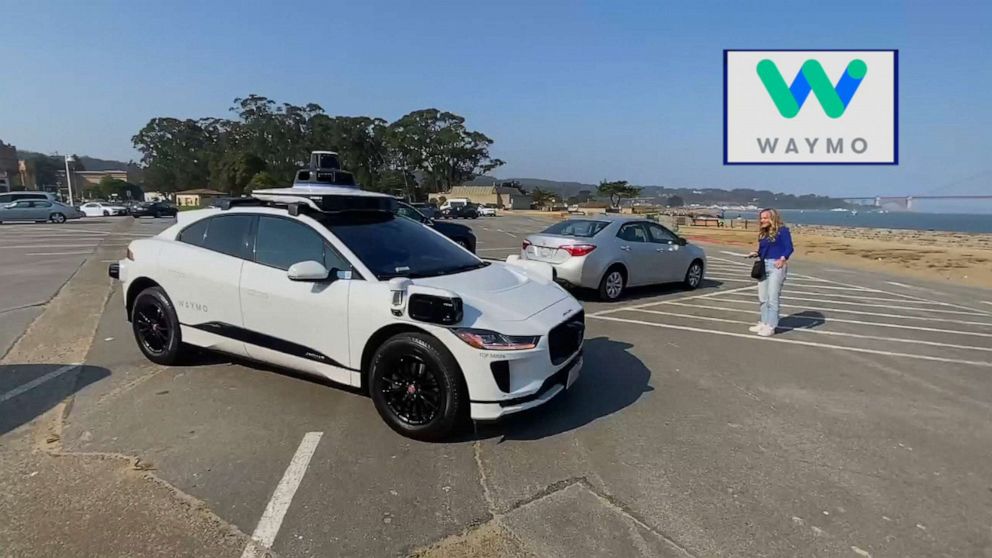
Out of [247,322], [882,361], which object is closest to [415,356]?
[247,322]

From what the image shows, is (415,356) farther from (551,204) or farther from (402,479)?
(551,204)

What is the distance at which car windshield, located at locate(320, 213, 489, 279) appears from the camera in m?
4.23

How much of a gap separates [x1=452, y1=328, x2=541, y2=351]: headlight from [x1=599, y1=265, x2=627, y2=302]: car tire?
565 centimetres

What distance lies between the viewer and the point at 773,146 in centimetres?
1956

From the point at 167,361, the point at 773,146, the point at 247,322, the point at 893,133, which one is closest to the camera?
the point at 247,322

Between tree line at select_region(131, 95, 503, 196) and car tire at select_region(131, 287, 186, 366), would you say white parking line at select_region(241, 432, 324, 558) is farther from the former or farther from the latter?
tree line at select_region(131, 95, 503, 196)

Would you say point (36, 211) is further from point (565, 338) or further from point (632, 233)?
point (565, 338)

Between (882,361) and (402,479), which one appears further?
(882,361)

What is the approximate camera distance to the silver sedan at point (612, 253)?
351 inches

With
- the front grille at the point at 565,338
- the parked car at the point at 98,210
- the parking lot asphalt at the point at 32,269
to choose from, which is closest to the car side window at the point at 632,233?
the front grille at the point at 565,338

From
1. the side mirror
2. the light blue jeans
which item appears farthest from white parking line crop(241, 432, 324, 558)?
the light blue jeans

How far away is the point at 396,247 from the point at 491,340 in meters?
1.42

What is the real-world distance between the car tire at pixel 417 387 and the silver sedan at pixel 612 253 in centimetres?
546

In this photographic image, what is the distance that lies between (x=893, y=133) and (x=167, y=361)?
72.0ft
